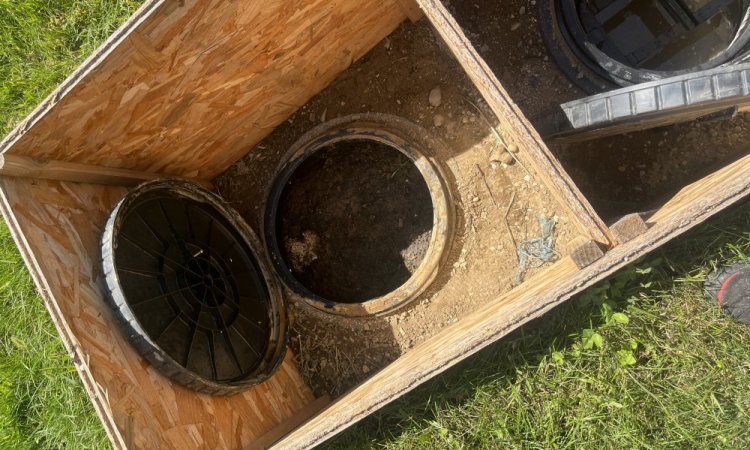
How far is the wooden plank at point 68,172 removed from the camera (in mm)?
2041

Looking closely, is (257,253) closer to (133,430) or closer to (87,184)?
(87,184)

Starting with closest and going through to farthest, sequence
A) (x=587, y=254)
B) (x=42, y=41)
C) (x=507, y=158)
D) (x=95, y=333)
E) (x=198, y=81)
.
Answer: (x=587, y=254) → (x=95, y=333) → (x=198, y=81) → (x=507, y=158) → (x=42, y=41)

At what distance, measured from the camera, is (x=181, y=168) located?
2.84 m

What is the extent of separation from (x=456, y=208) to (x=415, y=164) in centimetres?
31

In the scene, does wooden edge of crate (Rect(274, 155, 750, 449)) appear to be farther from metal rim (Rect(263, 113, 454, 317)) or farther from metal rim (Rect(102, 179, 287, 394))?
metal rim (Rect(263, 113, 454, 317))

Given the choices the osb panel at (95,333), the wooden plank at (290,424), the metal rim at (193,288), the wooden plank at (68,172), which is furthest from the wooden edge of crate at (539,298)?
the wooden plank at (68,172)

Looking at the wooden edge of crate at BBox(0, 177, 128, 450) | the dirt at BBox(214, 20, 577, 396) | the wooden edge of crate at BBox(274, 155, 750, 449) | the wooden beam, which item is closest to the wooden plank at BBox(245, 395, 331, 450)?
the dirt at BBox(214, 20, 577, 396)

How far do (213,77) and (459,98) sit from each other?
1243 millimetres

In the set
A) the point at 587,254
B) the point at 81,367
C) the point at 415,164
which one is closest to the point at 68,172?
the point at 81,367

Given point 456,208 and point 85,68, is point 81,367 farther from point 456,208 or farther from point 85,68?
point 456,208

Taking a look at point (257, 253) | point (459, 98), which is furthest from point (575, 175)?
point (257, 253)

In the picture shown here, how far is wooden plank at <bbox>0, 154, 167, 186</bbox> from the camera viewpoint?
2041mm

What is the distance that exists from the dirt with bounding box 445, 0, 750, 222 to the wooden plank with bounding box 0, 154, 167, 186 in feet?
5.92

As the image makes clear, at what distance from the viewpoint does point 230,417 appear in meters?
2.44
